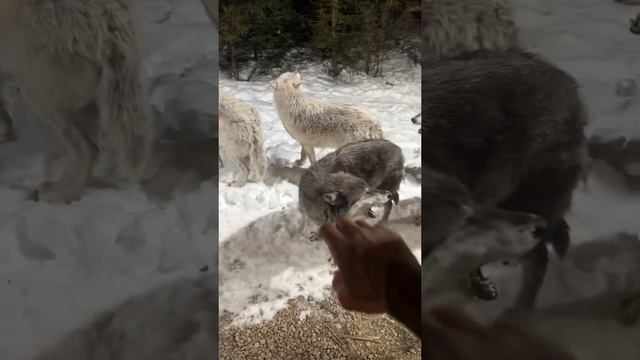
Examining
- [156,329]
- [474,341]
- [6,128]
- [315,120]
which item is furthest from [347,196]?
[6,128]

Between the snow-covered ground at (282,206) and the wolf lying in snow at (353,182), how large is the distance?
37 mm

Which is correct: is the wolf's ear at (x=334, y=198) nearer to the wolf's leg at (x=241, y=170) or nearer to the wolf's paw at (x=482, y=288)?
the wolf's leg at (x=241, y=170)

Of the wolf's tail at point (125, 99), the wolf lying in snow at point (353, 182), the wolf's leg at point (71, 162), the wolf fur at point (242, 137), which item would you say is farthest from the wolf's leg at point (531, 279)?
the wolf's leg at point (71, 162)

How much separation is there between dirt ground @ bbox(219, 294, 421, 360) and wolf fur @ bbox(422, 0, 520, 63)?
0.94m

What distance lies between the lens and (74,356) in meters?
1.73

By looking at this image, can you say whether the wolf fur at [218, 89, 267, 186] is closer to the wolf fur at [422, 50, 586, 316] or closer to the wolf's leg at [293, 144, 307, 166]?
the wolf's leg at [293, 144, 307, 166]

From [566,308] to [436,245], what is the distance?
457 mm

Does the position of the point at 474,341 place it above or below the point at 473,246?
below

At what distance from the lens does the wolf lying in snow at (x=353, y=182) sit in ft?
6.47

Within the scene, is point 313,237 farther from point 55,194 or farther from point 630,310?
point 630,310

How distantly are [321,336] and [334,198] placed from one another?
486 millimetres

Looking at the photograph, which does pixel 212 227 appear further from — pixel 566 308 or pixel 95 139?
pixel 566 308

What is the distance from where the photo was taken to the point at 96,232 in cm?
174

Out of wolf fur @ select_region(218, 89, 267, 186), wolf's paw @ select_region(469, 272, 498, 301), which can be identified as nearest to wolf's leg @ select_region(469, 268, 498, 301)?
wolf's paw @ select_region(469, 272, 498, 301)
